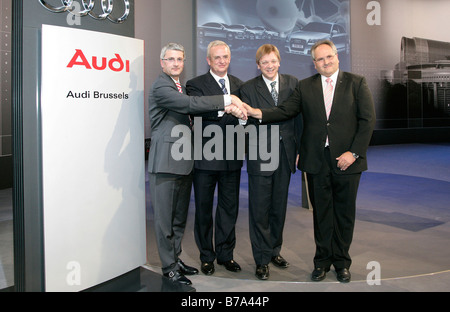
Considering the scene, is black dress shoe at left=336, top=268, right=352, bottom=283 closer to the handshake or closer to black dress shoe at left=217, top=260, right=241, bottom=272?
black dress shoe at left=217, top=260, right=241, bottom=272

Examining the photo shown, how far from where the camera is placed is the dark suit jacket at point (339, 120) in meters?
2.64

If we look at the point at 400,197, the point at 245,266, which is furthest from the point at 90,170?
the point at 400,197

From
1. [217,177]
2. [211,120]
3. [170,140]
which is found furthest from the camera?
[217,177]

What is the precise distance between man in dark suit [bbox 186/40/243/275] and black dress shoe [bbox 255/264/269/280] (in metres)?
0.17

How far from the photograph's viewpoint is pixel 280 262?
2994mm

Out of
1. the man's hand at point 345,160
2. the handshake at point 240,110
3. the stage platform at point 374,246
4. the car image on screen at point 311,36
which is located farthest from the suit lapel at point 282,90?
the car image on screen at point 311,36

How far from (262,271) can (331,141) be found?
3.28 ft

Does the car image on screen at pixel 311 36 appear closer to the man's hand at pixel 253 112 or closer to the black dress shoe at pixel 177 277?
the man's hand at pixel 253 112

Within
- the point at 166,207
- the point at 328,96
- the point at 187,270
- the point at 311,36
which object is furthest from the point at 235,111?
the point at 311,36

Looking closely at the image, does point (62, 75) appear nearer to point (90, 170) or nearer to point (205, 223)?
point (90, 170)

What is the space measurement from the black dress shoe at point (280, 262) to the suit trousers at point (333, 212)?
0.89 ft

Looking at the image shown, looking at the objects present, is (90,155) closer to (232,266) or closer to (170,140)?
(170,140)

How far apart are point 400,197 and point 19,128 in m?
4.86

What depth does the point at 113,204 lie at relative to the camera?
2578mm
